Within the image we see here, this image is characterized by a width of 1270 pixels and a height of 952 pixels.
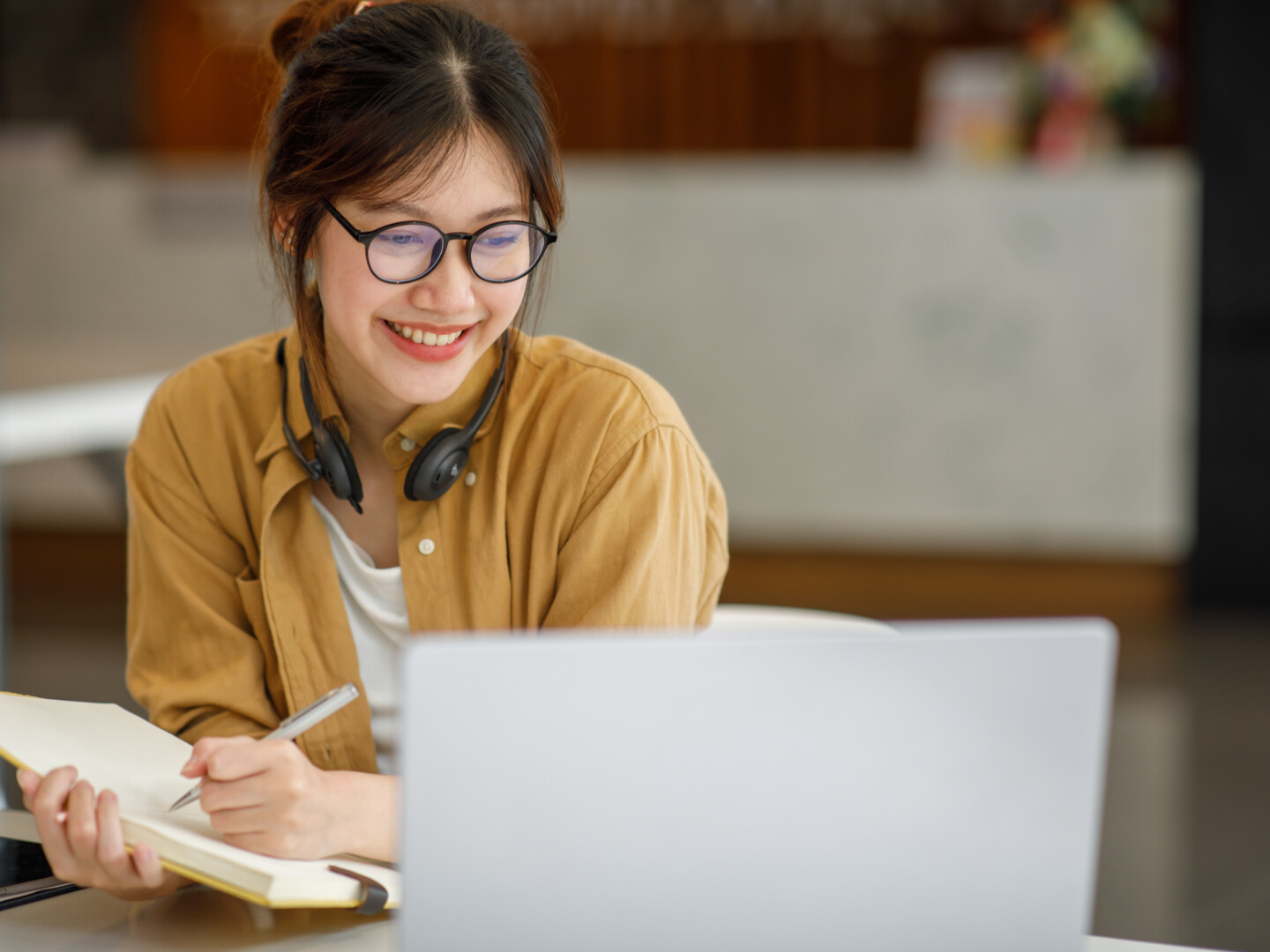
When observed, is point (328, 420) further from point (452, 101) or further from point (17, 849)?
point (17, 849)

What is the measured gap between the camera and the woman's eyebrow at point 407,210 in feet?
3.33

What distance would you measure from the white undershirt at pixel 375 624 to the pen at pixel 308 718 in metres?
0.29

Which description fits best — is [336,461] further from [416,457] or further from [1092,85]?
[1092,85]

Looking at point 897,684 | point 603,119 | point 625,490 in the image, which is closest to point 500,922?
point 897,684

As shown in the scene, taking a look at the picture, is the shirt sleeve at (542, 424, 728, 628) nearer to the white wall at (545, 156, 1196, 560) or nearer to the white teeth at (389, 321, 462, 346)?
the white teeth at (389, 321, 462, 346)

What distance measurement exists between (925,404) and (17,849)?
345 cm

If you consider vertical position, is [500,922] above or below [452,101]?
below

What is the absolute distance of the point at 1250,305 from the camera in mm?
3930

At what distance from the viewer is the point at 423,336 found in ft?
3.56

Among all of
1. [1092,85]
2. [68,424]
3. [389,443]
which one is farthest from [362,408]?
[1092,85]

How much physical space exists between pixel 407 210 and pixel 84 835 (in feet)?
1.49

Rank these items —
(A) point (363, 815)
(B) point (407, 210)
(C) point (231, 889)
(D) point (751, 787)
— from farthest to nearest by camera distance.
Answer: (B) point (407, 210), (A) point (363, 815), (C) point (231, 889), (D) point (751, 787)

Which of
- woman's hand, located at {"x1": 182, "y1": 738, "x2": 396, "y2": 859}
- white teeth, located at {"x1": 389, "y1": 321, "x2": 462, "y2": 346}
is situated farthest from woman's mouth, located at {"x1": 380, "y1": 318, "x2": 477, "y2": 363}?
woman's hand, located at {"x1": 182, "y1": 738, "x2": 396, "y2": 859}

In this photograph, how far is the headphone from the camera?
1117 mm
